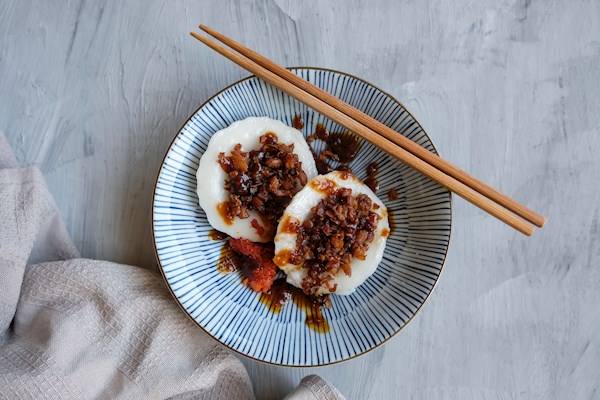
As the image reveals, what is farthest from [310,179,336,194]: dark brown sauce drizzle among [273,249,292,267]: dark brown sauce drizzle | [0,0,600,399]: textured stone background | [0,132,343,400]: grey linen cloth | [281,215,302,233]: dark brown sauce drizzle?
[0,132,343,400]: grey linen cloth

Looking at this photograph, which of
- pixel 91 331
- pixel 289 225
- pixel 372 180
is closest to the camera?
pixel 289 225

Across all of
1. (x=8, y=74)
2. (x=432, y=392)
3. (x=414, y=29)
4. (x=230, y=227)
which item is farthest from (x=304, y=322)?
(x=8, y=74)

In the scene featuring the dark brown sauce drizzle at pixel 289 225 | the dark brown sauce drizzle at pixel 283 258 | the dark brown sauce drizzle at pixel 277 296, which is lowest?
the dark brown sauce drizzle at pixel 277 296

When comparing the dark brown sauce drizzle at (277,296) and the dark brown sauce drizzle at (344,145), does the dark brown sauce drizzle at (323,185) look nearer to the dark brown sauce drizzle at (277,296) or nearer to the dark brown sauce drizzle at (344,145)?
the dark brown sauce drizzle at (344,145)

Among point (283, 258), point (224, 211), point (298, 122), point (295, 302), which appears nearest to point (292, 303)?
point (295, 302)

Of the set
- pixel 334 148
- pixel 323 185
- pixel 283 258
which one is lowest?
pixel 283 258

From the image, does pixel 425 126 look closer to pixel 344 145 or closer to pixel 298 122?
pixel 344 145

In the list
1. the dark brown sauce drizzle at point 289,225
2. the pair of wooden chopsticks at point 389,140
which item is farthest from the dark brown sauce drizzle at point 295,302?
the pair of wooden chopsticks at point 389,140
